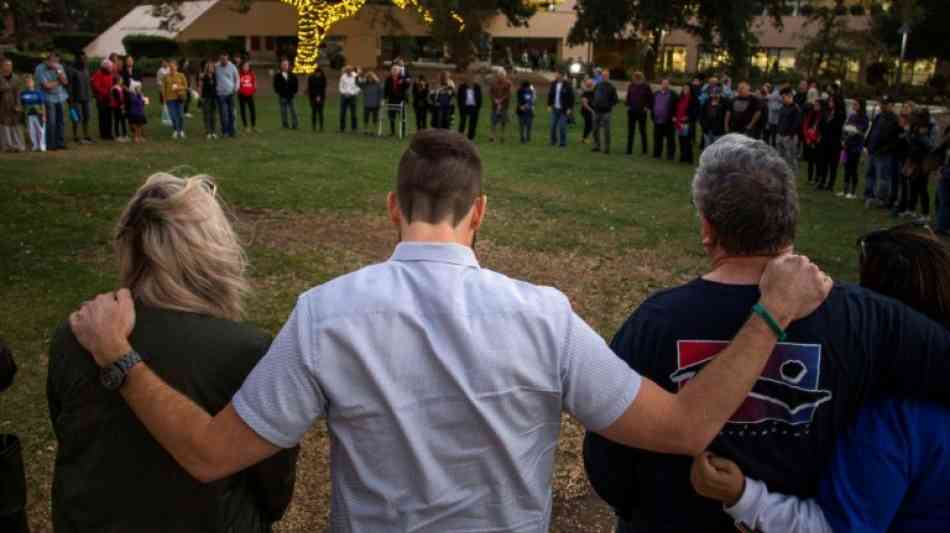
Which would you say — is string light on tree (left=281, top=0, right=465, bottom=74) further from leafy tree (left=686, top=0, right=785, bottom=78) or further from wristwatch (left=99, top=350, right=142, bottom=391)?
wristwatch (left=99, top=350, right=142, bottom=391)

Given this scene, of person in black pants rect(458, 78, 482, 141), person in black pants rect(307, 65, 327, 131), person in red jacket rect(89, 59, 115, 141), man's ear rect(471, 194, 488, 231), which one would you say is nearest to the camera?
man's ear rect(471, 194, 488, 231)

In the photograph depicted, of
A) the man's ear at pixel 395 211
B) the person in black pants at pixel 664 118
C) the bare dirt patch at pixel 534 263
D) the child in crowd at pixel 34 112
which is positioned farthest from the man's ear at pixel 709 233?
the person in black pants at pixel 664 118

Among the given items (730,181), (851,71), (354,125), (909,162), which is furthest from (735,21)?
(730,181)

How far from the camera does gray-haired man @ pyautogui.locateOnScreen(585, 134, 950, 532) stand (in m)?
1.92

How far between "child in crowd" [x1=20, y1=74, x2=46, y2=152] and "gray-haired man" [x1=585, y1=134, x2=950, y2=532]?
16.1 meters

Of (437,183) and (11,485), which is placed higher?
(437,183)

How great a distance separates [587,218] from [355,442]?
986cm

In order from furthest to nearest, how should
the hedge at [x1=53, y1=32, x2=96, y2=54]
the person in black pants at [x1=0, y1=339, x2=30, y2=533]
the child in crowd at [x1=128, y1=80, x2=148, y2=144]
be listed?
1. the hedge at [x1=53, y1=32, x2=96, y2=54]
2. the child in crowd at [x1=128, y1=80, x2=148, y2=144]
3. the person in black pants at [x1=0, y1=339, x2=30, y2=533]

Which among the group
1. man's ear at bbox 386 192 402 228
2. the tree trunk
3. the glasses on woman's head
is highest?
the tree trunk

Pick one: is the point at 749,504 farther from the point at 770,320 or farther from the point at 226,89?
the point at 226,89

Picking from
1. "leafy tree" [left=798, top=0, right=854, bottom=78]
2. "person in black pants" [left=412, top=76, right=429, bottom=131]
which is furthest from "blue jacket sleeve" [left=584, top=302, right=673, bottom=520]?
"leafy tree" [left=798, top=0, right=854, bottom=78]

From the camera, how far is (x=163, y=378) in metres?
1.96

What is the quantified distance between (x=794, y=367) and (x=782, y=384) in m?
0.05

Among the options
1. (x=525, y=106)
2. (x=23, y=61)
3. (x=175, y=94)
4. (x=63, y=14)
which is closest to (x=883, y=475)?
(x=175, y=94)
